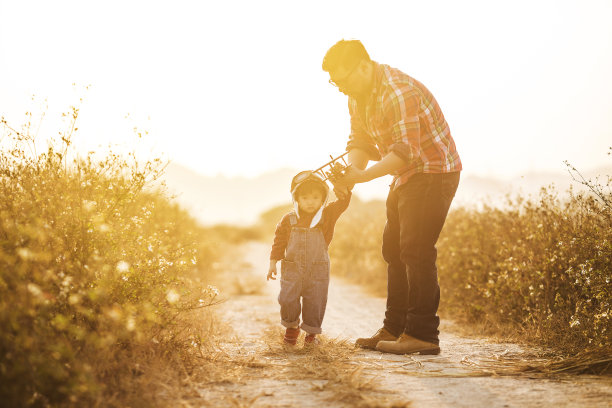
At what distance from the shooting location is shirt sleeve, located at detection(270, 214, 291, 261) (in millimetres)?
4305

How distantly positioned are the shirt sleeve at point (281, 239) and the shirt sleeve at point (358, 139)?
803 millimetres

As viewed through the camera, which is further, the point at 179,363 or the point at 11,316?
the point at 179,363

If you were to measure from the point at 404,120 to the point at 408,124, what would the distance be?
4 centimetres

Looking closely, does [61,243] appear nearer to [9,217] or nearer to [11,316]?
[9,217]

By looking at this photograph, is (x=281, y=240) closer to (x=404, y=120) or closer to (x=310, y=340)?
(x=310, y=340)

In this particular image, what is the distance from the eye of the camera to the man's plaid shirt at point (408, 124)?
3867mm

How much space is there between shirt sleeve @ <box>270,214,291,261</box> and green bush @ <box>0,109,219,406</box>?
618mm

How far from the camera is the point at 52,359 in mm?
2418

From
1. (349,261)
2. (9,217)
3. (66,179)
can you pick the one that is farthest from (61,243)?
(349,261)

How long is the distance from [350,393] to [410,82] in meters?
2.28

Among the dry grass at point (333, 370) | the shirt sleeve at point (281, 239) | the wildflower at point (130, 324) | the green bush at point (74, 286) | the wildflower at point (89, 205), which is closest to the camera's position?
the green bush at point (74, 286)

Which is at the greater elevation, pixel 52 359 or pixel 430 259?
pixel 430 259

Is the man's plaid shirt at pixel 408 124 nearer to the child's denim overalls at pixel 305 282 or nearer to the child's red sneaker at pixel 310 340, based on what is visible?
the child's denim overalls at pixel 305 282

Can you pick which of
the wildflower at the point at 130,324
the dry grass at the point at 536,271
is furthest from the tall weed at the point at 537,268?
the wildflower at the point at 130,324
